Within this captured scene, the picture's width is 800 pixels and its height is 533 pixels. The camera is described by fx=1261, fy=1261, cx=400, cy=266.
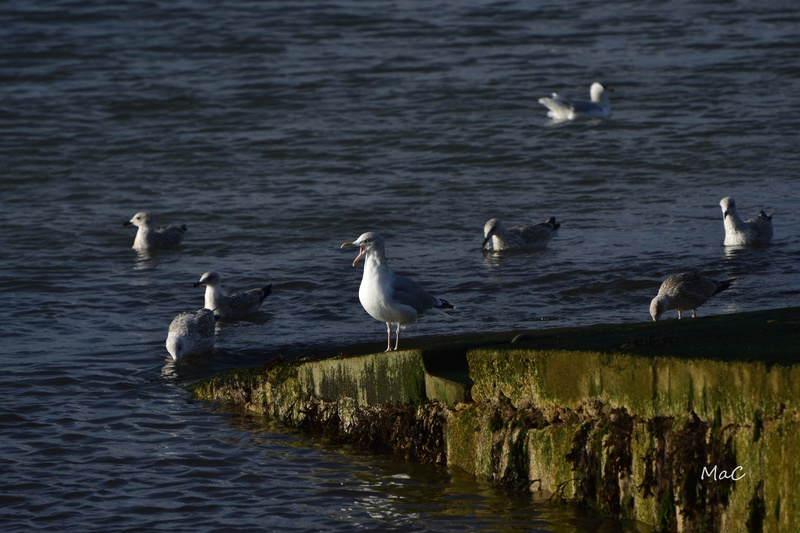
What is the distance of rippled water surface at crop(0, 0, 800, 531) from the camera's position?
6.73 m

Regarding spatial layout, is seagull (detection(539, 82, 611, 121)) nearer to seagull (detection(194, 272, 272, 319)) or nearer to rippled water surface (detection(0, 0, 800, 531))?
rippled water surface (detection(0, 0, 800, 531))

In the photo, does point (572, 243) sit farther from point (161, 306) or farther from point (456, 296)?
point (161, 306)

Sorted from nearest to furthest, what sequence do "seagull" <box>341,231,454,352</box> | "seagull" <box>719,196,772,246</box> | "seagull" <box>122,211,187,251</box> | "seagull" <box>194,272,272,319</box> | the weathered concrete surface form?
the weathered concrete surface, "seagull" <box>341,231,454,352</box>, "seagull" <box>194,272,272,319</box>, "seagull" <box>719,196,772,246</box>, "seagull" <box>122,211,187,251</box>

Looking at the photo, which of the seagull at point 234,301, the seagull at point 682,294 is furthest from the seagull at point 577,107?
the seagull at point 682,294

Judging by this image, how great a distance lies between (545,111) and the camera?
19.9 meters

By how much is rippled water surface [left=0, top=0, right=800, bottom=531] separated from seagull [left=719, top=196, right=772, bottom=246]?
16cm

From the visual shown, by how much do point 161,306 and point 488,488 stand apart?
5.42 m

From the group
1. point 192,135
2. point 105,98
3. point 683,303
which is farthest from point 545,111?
point 683,303

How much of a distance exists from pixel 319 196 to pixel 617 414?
32.6 ft

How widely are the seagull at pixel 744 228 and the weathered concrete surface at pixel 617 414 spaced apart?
5432 millimetres

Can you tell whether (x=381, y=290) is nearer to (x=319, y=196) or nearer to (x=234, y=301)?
(x=234, y=301)

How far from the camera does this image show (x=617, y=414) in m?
5.51

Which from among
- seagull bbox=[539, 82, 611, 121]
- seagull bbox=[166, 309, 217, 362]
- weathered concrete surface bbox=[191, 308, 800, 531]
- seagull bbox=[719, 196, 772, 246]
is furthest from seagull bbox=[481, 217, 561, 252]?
seagull bbox=[539, 82, 611, 121]

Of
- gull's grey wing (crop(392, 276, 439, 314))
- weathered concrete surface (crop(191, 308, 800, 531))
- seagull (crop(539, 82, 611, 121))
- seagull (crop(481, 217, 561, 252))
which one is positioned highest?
seagull (crop(539, 82, 611, 121))
